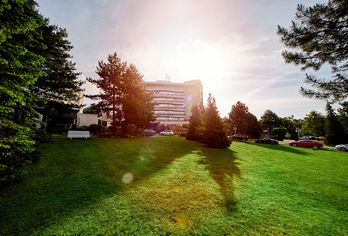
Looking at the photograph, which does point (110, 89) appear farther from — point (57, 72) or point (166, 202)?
point (166, 202)

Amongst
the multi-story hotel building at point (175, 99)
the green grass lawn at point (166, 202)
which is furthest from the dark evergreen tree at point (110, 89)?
the multi-story hotel building at point (175, 99)

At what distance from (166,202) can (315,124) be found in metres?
73.8

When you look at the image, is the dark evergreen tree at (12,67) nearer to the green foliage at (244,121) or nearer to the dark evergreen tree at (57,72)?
the dark evergreen tree at (57,72)

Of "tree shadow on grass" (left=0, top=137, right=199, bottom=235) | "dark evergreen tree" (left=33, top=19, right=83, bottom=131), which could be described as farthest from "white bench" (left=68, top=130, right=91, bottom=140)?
"tree shadow on grass" (left=0, top=137, right=199, bottom=235)

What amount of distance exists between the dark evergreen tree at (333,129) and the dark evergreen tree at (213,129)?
38.2m

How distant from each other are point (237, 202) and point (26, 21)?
1016 cm

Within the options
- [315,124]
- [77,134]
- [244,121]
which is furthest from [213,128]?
[315,124]

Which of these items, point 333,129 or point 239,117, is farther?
point 239,117

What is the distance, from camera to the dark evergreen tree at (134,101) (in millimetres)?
30031

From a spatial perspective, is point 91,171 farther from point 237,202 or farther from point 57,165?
point 237,202

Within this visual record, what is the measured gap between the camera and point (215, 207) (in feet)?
23.8

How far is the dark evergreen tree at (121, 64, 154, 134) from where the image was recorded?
3003 cm

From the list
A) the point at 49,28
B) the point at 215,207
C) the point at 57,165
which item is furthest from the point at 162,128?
the point at 215,207

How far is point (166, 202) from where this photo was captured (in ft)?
24.3
